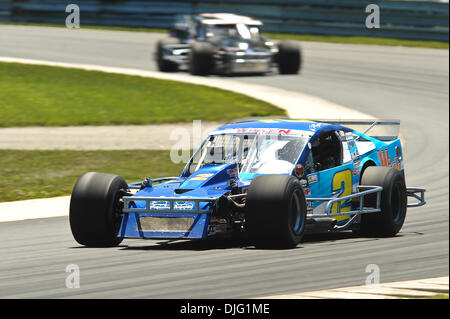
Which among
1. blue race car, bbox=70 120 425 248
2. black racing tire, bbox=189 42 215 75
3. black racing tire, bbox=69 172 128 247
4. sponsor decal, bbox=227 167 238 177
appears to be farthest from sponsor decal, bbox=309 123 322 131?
black racing tire, bbox=189 42 215 75

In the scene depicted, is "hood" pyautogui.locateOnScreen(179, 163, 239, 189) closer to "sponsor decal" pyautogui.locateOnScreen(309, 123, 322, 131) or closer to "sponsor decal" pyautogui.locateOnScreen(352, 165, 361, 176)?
"sponsor decal" pyautogui.locateOnScreen(309, 123, 322, 131)

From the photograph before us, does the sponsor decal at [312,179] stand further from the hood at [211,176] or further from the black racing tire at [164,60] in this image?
the black racing tire at [164,60]

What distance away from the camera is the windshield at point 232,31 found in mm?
25969

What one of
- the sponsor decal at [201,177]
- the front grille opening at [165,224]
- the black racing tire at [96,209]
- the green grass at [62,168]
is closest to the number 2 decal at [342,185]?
the sponsor decal at [201,177]

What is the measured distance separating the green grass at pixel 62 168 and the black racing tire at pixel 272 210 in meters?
5.68

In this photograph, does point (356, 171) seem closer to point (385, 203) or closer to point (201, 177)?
point (385, 203)

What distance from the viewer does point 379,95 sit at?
25.8 meters

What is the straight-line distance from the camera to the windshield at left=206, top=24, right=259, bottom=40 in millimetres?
25969

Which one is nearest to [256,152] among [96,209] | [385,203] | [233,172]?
[233,172]

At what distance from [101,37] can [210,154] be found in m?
24.8

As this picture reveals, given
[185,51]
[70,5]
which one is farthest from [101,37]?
[185,51]
